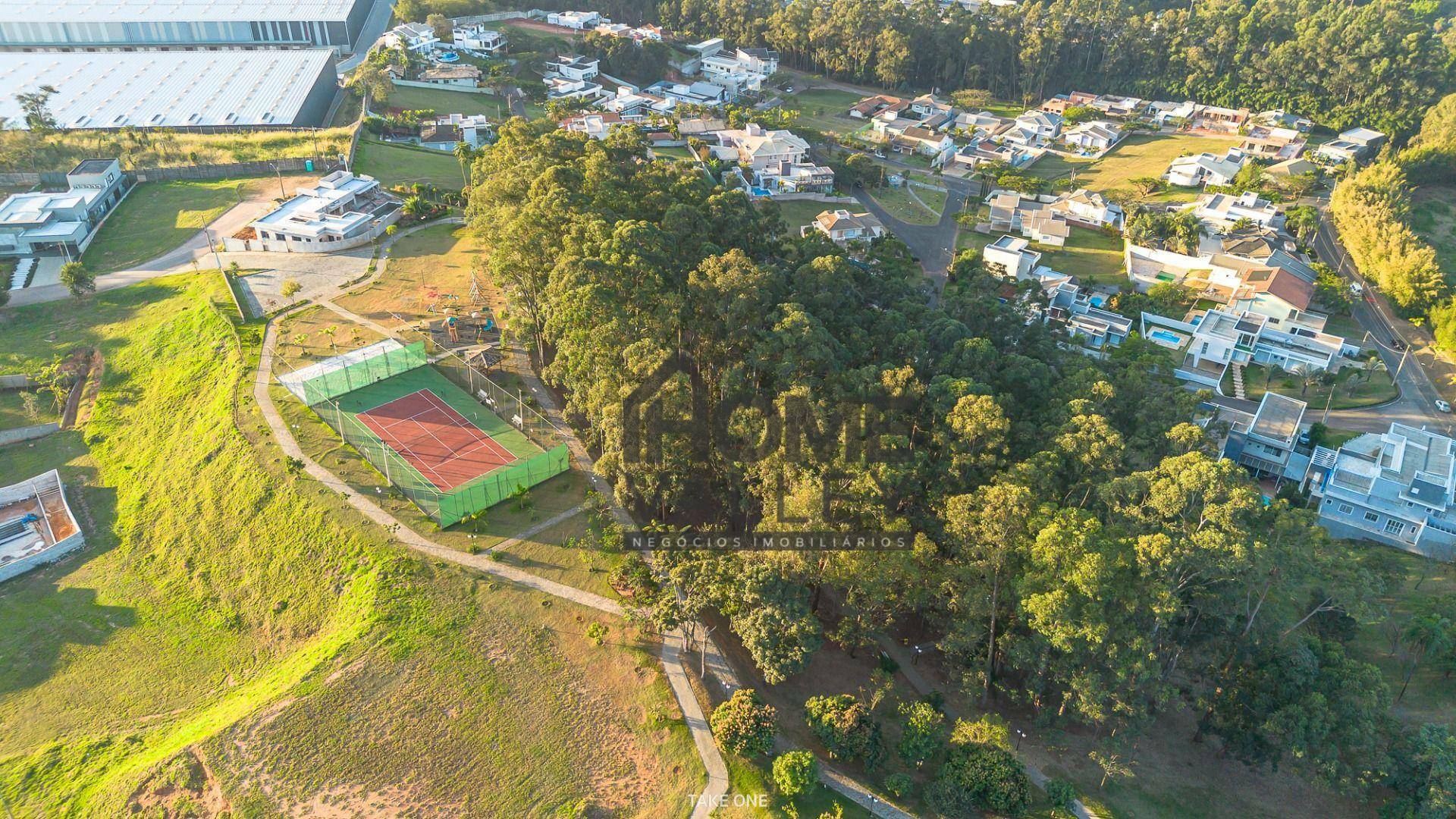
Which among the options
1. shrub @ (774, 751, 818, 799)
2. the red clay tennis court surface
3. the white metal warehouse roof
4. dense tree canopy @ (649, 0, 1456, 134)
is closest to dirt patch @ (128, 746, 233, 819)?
the red clay tennis court surface

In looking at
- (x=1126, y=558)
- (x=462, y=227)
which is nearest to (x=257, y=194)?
(x=462, y=227)

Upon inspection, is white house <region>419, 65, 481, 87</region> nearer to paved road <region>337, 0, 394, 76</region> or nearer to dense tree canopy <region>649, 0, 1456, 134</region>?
paved road <region>337, 0, 394, 76</region>

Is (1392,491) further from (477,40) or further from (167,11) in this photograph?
(167,11)

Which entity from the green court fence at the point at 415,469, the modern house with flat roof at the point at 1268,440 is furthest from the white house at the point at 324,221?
the modern house with flat roof at the point at 1268,440

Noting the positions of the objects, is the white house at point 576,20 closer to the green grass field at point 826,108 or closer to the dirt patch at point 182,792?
the green grass field at point 826,108

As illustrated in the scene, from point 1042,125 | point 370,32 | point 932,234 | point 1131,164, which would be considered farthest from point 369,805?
point 370,32

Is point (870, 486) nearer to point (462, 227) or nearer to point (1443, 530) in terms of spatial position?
point (1443, 530)
